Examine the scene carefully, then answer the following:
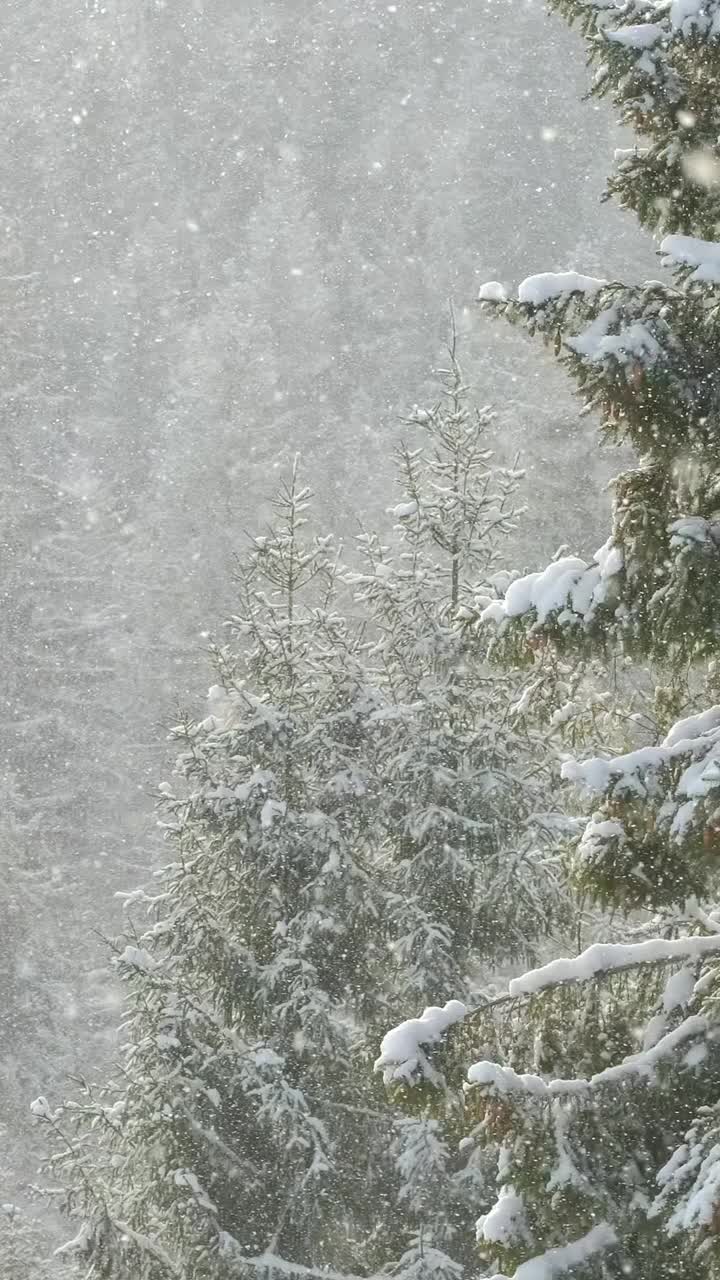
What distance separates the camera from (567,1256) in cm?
379

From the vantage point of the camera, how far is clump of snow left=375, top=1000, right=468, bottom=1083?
3.69 metres

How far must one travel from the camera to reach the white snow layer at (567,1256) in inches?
147

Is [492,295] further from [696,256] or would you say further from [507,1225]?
[507,1225]

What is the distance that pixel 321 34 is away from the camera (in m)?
56.5

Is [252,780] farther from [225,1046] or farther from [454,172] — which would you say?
[454,172]

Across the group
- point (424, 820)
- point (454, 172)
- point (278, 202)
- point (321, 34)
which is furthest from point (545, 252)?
point (424, 820)

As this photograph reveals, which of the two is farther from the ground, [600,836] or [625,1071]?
[600,836]

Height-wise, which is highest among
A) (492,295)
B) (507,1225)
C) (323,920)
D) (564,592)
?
(492,295)

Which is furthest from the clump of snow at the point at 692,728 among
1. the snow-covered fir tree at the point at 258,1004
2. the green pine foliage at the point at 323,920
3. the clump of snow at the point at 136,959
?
the clump of snow at the point at 136,959

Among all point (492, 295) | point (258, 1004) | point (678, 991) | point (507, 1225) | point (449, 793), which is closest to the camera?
point (492, 295)

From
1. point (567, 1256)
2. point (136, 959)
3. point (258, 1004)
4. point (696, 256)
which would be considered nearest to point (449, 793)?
point (258, 1004)

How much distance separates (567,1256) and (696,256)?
276 centimetres

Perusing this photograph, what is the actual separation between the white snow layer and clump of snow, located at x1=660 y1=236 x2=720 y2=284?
103 inches

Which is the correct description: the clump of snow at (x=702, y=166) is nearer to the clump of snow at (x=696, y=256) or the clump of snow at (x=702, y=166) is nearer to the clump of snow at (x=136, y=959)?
the clump of snow at (x=696, y=256)
